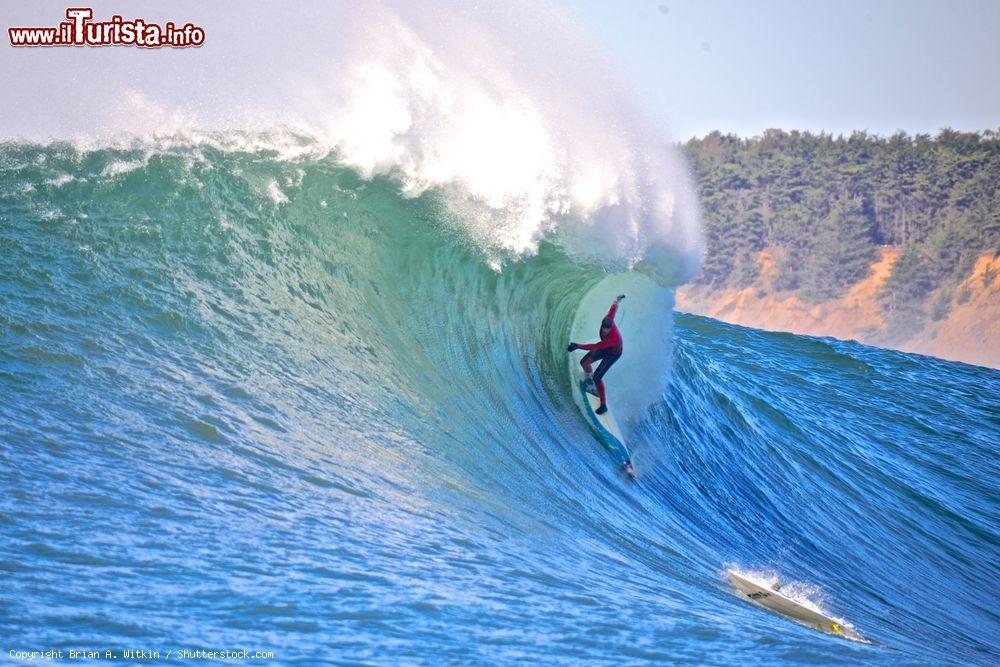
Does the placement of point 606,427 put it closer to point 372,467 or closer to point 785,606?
point 785,606

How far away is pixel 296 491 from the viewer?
5.63 metres

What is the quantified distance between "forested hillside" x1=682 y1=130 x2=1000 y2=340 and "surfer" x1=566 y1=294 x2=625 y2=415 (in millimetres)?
54491

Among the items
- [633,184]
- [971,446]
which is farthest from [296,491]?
[971,446]

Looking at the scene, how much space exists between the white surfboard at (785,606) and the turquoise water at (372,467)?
22 centimetres

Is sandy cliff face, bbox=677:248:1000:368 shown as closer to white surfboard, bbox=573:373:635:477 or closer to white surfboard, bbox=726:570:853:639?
white surfboard, bbox=573:373:635:477

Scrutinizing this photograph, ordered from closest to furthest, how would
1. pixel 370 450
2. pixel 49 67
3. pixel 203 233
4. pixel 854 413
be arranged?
pixel 370 450 → pixel 203 233 → pixel 49 67 → pixel 854 413

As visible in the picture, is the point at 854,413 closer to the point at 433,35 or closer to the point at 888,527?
the point at 888,527

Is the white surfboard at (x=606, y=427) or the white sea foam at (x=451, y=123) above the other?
the white sea foam at (x=451, y=123)

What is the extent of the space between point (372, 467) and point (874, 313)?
57516 mm

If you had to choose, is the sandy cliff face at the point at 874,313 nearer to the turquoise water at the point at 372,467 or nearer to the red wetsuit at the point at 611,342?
the turquoise water at the point at 372,467

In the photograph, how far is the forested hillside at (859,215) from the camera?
5903cm

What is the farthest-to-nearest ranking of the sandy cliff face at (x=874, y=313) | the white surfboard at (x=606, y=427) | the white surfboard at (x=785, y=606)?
the sandy cliff face at (x=874, y=313)
the white surfboard at (x=606, y=427)
the white surfboard at (x=785, y=606)

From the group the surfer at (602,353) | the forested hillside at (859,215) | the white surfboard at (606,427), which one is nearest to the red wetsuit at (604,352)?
the surfer at (602,353)

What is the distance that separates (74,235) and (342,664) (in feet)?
17.3
